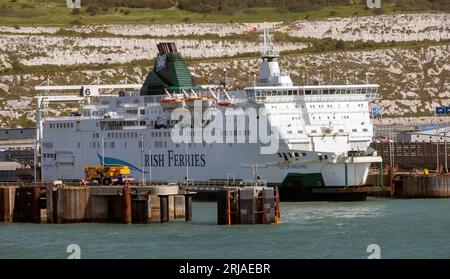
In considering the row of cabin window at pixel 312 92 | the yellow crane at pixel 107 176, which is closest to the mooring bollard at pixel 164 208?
the yellow crane at pixel 107 176

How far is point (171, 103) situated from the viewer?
8931cm

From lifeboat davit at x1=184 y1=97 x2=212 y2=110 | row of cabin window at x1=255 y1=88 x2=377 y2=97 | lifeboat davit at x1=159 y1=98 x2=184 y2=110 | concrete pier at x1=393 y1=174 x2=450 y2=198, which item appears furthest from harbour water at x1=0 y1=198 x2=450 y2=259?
lifeboat davit at x1=159 y1=98 x2=184 y2=110

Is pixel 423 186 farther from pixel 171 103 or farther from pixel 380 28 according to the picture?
pixel 380 28

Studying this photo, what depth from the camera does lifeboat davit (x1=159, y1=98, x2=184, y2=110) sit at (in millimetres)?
89000

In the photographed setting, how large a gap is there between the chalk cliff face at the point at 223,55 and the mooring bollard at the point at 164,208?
54455 millimetres

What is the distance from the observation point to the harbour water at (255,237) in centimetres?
5747

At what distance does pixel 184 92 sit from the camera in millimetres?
89750

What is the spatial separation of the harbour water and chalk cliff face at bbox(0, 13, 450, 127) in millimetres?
52726

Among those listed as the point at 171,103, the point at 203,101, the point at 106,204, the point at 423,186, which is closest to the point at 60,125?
the point at 171,103

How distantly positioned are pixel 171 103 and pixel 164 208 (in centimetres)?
2188

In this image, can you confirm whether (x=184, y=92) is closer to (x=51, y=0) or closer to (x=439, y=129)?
(x=439, y=129)

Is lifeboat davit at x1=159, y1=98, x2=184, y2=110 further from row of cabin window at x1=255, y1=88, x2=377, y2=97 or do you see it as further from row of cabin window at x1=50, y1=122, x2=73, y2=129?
row of cabin window at x1=50, y1=122, x2=73, y2=129

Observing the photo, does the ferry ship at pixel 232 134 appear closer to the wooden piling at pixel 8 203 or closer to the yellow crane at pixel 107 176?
the yellow crane at pixel 107 176
